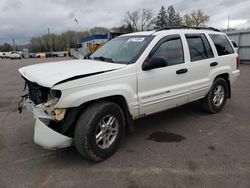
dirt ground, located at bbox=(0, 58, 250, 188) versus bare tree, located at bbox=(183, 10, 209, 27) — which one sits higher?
→ bare tree, located at bbox=(183, 10, 209, 27)

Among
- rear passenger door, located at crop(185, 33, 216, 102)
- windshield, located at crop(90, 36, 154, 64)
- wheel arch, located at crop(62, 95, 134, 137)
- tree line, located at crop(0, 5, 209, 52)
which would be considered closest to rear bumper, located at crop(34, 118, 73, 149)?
wheel arch, located at crop(62, 95, 134, 137)

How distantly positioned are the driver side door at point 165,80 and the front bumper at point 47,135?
134cm

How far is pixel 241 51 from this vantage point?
57.2ft

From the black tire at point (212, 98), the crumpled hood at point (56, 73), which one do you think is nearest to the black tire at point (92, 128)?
the crumpled hood at point (56, 73)

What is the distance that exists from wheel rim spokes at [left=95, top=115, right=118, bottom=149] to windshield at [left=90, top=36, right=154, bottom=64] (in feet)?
3.18

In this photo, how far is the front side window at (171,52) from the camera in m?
3.92

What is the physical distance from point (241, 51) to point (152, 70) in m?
16.5

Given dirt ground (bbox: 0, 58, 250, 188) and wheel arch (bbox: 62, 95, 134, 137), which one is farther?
wheel arch (bbox: 62, 95, 134, 137)

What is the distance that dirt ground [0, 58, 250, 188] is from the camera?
285 centimetres

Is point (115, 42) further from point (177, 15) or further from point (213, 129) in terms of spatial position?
point (177, 15)

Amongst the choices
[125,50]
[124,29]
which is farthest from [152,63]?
[124,29]

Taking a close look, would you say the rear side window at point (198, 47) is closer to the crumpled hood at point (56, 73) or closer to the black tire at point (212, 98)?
the black tire at point (212, 98)

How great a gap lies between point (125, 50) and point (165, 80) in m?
0.89

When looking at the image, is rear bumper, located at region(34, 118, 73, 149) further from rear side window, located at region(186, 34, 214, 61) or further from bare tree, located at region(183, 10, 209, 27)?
bare tree, located at region(183, 10, 209, 27)
